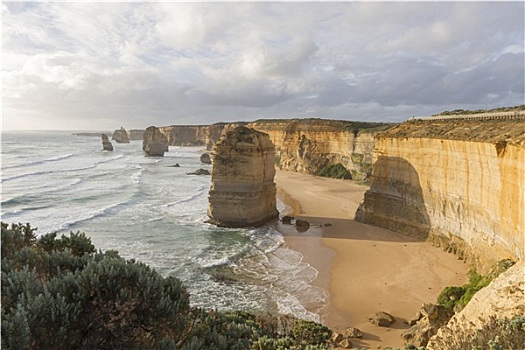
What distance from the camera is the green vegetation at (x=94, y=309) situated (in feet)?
15.4

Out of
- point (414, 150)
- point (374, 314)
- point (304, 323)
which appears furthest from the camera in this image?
point (414, 150)

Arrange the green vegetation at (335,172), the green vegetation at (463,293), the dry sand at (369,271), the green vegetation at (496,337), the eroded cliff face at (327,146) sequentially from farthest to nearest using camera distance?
the green vegetation at (335,172)
the eroded cliff face at (327,146)
the dry sand at (369,271)
the green vegetation at (463,293)
the green vegetation at (496,337)

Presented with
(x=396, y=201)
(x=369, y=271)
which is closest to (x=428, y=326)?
(x=369, y=271)

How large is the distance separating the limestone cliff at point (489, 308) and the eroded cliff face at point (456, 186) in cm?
723

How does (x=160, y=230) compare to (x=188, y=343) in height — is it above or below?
below

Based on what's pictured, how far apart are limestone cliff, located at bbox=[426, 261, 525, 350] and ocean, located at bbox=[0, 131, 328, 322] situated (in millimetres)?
7901

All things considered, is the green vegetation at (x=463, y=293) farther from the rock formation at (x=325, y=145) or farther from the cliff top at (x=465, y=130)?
the rock formation at (x=325, y=145)

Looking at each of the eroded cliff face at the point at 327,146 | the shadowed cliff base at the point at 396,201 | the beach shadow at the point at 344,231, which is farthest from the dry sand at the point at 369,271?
the eroded cliff face at the point at 327,146

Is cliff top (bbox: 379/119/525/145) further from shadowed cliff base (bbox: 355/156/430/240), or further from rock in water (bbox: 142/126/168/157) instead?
rock in water (bbox: 142/126/168/157)

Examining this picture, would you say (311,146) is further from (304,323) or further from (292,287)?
(304,323)

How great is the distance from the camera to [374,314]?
15.2 meters

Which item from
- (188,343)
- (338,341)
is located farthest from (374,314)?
(188,343)

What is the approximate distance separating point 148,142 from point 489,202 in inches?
3603

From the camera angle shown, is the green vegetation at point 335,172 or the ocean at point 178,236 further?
the green vegetation at point 335,172
